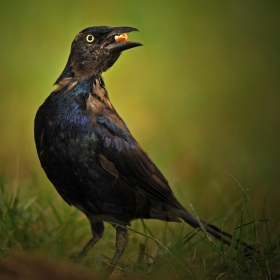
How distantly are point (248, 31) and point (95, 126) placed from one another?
5.49m

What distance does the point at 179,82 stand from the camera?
812 centimetres

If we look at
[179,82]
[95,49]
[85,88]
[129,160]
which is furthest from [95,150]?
[179,82]

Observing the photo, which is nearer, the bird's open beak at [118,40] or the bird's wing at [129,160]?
the bird's wing at [129,160]

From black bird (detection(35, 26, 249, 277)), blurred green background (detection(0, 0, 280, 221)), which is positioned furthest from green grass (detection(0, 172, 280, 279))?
blurred green background (detection(0, 0, 280, 221))

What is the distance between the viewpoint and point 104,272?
3.62 meters

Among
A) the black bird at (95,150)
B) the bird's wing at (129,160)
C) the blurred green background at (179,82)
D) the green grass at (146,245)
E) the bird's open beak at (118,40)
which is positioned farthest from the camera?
the blurred green background at (179,82)

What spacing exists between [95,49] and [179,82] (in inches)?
173

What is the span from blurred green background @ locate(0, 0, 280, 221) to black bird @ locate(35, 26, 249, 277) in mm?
1777

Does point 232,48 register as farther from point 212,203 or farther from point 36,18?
point 212,203

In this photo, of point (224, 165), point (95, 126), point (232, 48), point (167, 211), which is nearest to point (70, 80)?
point (95, 126)

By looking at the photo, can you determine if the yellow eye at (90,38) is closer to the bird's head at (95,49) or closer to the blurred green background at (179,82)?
the bird's head at (95,49)

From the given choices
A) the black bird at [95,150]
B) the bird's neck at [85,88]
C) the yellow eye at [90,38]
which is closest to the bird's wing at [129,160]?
the black bird at [95,150]

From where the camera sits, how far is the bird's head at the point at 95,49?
3.80 metres

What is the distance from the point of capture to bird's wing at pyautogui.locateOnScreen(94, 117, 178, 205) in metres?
3.63
